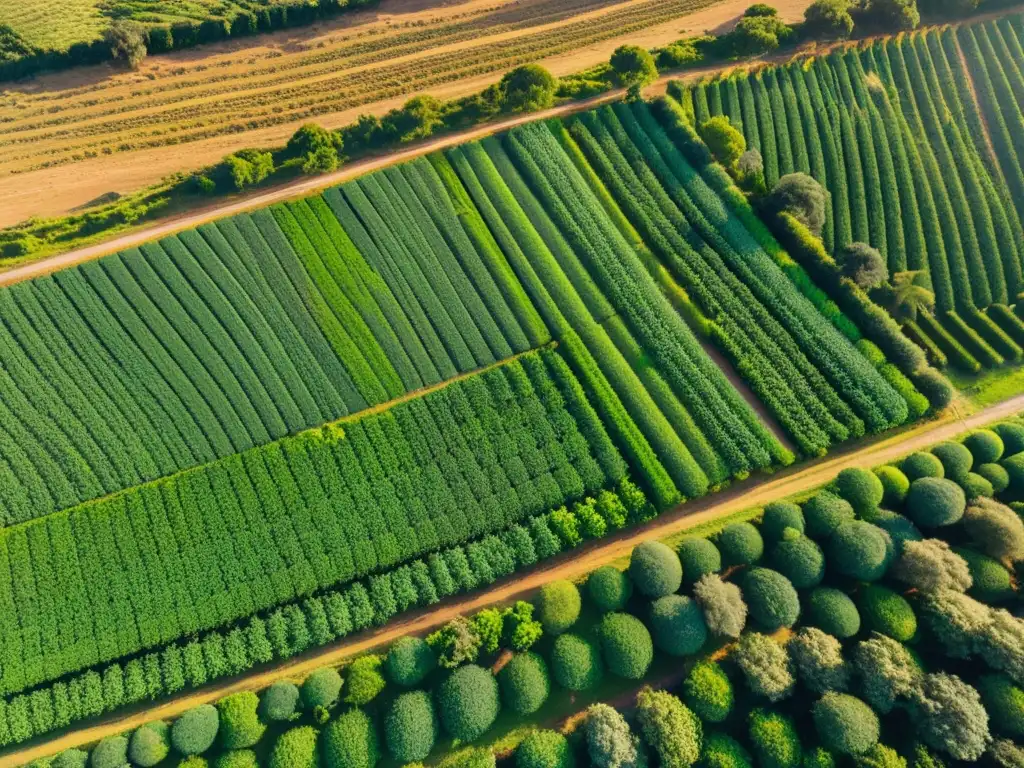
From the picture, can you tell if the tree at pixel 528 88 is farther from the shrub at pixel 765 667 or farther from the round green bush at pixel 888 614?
the round green bush at pixel 888 614

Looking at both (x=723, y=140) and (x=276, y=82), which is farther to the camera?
(x=276, y=82)

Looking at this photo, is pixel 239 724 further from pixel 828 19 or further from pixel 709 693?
pixel 828 19

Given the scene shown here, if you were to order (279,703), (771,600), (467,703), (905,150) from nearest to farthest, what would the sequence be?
(467,703), (279,703), (771,600), (905,150)

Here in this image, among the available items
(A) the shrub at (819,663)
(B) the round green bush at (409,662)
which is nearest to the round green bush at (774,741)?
(A) the shrub at (819,663)

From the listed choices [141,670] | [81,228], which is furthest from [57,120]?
[141,670]

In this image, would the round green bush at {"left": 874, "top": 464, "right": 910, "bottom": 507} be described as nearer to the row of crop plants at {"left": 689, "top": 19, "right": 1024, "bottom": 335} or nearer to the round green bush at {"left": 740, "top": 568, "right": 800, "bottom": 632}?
the round green bush at {"left": 740, "top": 568, "right": 800, "bottom": 632}

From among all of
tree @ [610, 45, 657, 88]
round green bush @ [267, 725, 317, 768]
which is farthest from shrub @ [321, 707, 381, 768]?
tree @ [610, 45, 657, 88]

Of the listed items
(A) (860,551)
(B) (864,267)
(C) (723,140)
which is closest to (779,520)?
(A) (860,551)

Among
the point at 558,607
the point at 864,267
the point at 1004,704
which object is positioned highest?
the point at 864,267
